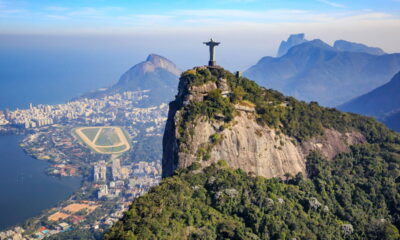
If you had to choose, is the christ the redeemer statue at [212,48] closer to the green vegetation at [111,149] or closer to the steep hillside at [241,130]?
the steep hillside at [241,130]

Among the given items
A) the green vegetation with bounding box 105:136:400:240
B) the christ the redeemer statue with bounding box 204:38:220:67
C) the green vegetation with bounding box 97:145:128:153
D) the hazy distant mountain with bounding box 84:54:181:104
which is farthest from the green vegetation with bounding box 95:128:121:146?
the green vegetation with bounding box 105:136:400:240

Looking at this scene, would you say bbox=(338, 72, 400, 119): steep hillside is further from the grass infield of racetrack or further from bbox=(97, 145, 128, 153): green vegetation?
the grass infield of racetrack

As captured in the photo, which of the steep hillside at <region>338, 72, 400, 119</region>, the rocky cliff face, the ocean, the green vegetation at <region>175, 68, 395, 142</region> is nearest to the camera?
the rocky cliff face

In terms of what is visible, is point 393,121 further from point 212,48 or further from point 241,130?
point 241,130

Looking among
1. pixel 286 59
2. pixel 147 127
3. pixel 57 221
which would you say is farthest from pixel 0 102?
pixel 286 59

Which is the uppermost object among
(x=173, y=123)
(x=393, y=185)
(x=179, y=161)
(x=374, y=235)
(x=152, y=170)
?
(x=173, y=123)

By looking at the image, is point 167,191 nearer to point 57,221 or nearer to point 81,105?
point 57,221
